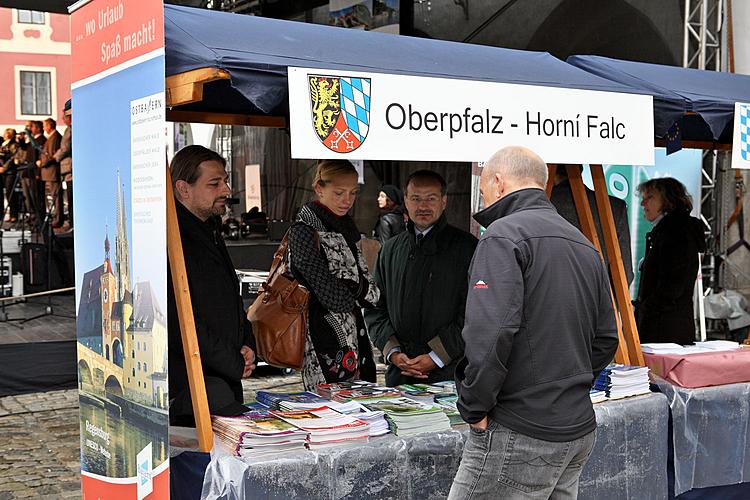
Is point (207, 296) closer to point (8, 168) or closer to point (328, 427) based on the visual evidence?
point (328, 427)

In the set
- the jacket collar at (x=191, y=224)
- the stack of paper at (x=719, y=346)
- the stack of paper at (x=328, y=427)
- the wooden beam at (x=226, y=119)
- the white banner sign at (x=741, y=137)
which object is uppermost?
the wooden beam at (x=226, y=119)

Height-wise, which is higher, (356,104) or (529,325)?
(356,104)

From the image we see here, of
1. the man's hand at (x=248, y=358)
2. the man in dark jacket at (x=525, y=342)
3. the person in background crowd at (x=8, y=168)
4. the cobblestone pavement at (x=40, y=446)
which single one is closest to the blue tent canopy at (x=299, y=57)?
the man in dark jacket at (x=525, y=342)

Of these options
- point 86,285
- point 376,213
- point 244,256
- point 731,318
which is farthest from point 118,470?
point 376,213

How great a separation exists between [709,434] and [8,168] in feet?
48.0

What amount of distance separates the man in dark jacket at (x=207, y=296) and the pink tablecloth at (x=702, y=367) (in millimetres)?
1976

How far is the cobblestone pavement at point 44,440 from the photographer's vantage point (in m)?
5.18

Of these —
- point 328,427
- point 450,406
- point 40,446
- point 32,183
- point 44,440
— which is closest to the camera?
point 328,427

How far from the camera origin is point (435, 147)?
3174 mm

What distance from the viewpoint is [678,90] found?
13.7 feet

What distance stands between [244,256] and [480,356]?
10.5 meters

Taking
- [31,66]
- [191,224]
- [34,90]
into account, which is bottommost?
[191,224]

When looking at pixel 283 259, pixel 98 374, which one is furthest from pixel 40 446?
pixel 98 374

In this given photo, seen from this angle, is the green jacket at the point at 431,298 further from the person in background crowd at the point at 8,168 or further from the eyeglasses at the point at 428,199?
the person in background crowd at the point at 8,168
